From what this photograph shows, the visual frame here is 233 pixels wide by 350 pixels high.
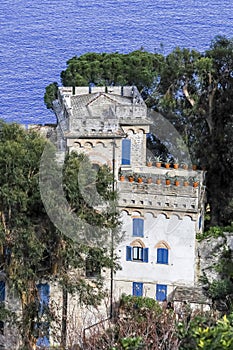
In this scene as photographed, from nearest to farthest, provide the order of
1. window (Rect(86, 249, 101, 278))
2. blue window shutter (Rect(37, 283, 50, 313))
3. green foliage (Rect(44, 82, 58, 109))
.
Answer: window (Rect(86, 249, 101, 278)), blue window shutter (Rect(37, 283, 50, 313)), green foliage (Rect(44, 82, 58, 109))

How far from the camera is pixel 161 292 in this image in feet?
126

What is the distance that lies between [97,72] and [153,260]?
55.2 feet

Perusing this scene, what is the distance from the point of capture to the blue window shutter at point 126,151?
39.5 metres

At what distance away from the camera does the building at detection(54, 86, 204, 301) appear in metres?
37.7

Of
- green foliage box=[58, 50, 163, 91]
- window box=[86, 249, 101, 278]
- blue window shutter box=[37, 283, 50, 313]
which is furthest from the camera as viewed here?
green foliage box=[58, 50, 163, 91]

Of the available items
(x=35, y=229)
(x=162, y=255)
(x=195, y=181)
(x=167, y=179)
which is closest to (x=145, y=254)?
(x=162, y=255)

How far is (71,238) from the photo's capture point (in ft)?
115

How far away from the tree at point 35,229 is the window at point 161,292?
2.91 m

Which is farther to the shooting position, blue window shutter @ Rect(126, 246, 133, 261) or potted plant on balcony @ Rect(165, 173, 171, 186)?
blue window shutter @ Rect(126, 246, 133, 261)

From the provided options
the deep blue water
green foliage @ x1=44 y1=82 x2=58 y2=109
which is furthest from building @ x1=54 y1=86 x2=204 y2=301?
the deep blue water

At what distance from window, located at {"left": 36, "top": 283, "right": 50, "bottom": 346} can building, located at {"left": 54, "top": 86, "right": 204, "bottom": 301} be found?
10.9 feet

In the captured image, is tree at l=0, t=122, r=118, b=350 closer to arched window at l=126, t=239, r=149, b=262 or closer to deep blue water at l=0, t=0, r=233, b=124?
arched window at l=126, t=239, r=149, b=262

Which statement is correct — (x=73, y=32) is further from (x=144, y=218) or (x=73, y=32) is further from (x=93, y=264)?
(x=93, y=264)

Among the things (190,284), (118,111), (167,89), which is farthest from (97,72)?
(190,284)
